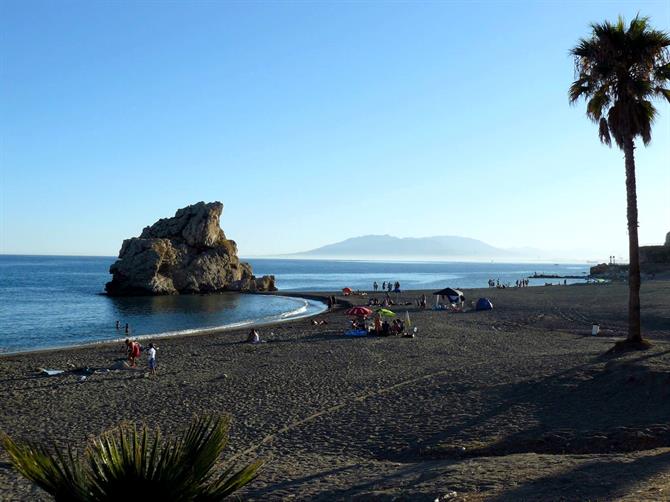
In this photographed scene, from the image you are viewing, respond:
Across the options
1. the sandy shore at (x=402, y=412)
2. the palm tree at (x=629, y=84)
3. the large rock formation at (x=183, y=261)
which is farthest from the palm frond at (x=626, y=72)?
→ the large rock formation at (x=183, y=261)

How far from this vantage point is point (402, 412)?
47.1 feet

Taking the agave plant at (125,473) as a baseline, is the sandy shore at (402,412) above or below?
below

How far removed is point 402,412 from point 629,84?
1374 cm

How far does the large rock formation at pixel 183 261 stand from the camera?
73.3 meters

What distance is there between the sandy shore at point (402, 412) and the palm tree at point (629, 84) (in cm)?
497

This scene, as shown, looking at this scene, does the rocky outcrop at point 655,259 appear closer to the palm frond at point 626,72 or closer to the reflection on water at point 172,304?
the reflection on water at point 172,304

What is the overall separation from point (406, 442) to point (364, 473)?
2.40 meters

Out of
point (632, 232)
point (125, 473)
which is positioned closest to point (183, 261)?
point (632, 232)

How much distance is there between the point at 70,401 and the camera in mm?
17516

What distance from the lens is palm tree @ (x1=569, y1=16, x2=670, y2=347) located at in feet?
60.7

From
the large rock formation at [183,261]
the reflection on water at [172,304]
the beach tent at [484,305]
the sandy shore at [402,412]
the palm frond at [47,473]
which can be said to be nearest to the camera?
the palm frond at [47,473]

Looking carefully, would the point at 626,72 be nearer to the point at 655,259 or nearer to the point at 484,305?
the point at 484,305

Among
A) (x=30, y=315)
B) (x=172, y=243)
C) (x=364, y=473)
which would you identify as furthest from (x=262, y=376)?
(x=172, y=243)

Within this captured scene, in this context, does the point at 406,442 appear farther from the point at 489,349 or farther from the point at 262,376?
the point at 489,349
